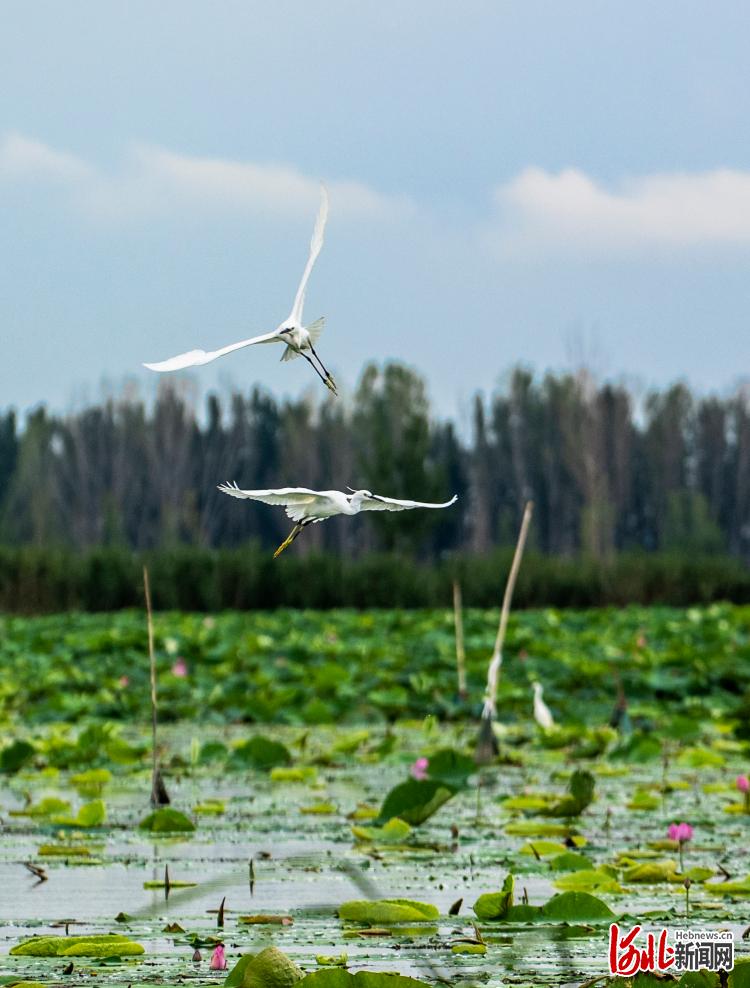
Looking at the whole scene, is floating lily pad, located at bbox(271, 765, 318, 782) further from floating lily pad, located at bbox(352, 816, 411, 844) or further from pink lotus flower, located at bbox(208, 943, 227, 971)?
pink lotus flower, located at bbox(208, 943, 227, 971)

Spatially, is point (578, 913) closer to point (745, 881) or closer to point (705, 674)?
point (745, 881)

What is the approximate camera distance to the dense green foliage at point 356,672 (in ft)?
30.3

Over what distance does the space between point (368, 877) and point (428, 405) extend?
144ft

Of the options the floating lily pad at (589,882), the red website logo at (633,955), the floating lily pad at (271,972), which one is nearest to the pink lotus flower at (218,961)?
the floating lily pad at (271,972)

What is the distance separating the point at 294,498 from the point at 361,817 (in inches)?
145

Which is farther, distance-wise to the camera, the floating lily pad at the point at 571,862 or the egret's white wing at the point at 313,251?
the floating lily pad at the point at 571,862

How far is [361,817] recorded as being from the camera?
17.7 feet

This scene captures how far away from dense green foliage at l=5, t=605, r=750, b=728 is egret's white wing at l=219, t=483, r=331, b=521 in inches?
193

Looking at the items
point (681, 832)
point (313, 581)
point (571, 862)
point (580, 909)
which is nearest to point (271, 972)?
point (580, 909)

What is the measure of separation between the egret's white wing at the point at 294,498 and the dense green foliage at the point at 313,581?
19390 millimetres

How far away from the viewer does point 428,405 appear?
48.1 meters

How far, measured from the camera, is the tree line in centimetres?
4969

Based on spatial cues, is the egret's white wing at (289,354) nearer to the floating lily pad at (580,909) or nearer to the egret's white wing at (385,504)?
the egret's white wing at (385,504)

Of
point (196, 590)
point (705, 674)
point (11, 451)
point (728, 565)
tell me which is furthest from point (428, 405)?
point (705, 674)
